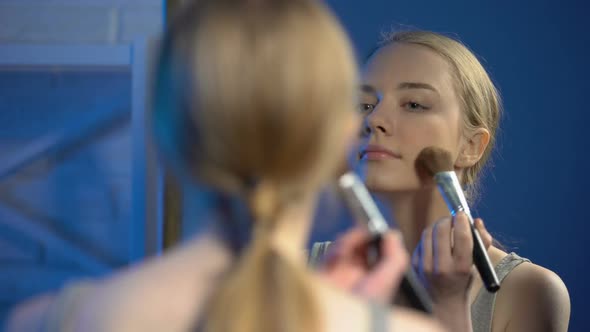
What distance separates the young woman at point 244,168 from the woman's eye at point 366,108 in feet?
1.87

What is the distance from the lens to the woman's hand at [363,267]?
0.48 metres

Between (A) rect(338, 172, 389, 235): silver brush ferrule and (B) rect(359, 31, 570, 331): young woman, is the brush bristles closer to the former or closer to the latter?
(B) rect(359, 31, 570, 331): young woman

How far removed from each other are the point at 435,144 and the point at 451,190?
0.11 meters

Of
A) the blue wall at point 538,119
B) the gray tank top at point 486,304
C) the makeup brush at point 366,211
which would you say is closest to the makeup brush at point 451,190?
the gray tank top at point 486,304

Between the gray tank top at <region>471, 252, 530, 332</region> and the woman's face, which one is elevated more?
the woman's face

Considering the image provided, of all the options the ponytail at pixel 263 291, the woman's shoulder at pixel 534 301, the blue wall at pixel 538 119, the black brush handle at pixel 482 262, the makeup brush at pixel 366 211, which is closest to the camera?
the ponytail at pixel 263 291

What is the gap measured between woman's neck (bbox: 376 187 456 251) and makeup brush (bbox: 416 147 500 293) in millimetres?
44

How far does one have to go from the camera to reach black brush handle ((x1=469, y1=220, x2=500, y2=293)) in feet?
2.52

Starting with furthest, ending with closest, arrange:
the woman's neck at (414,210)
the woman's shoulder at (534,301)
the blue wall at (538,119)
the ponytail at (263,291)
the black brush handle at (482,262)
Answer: the blue wall at (538,119) → the woman's neck at (414,210) → the woman's shoulder at (534,301) → the black brush handle at (482,262) → the ponytail at (263,291)

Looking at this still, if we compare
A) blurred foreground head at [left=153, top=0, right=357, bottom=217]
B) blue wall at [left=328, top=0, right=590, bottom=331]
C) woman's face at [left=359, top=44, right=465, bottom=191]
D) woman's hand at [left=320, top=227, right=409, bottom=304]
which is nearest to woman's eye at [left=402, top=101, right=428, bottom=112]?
woman's face at [left=359, top=44, right=465, bottom=191]

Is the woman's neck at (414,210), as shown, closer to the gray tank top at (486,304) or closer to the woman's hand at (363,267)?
the gray tank top at (486,304)

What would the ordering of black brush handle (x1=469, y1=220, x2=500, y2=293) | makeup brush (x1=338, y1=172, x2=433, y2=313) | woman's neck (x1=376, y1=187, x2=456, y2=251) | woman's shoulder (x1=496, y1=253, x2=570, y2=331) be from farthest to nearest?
woman's neck (x1=376, y1=187, x2=456, y2=251) → woman's shoulder (x1=496, y1=253, x2=570, y2=331) → black brush handle (x1=469, y1=220, x2=500, y2=293) → makeup brush (x1=338, y1=172, x2=433, y2=313)

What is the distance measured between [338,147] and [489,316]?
1.91 feet

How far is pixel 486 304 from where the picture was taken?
0.93 meters
